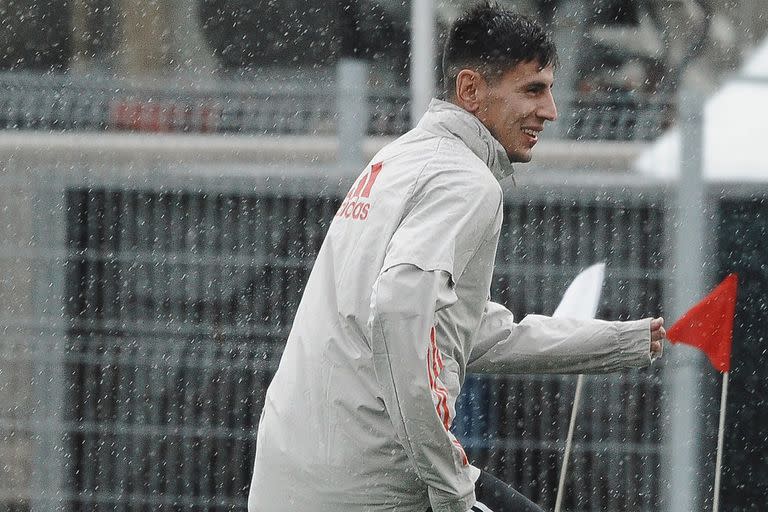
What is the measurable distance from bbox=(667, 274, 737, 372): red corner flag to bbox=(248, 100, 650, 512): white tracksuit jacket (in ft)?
3.50

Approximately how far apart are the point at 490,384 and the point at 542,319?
1.95 metres

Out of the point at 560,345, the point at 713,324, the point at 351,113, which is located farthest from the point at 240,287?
the point at 560,345

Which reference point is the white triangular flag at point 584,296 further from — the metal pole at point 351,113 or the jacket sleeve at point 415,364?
the jacket sleeve at point 415,364

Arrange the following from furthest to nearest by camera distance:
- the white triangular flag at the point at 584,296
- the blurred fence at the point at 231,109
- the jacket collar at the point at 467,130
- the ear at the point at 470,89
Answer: the blurred fence at the point at 231,109, the white triangular flag at the point at 584,296, the ear at the point at 470,89, the jacket collar at the point at 467,130

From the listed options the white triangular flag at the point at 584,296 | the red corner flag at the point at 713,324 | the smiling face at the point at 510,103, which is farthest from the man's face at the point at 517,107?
the white triangular flag at the point at 584,296

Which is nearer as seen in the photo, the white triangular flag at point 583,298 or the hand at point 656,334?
the hand at point 656,334

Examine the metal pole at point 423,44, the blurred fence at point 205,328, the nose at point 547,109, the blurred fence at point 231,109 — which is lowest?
the blurred fence at point 205,328

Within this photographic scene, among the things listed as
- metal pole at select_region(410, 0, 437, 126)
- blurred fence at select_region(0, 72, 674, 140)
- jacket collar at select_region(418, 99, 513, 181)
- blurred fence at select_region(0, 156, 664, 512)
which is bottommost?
blurred fence at select_region(0, 156, 664, 512)

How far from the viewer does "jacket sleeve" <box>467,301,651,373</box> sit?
10.8 feet

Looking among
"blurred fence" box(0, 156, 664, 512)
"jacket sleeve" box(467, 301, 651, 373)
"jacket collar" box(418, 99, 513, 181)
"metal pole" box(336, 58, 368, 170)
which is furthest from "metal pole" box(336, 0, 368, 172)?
"jacket collar" box(418, 99, 513, 181)

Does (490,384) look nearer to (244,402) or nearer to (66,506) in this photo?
(244,402)

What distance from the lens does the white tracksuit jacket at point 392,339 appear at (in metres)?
2.50

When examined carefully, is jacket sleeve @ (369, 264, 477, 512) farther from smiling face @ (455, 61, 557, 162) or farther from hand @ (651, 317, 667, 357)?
hand @ (651, 317, 667, 357)

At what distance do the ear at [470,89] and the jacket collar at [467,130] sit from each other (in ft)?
0.18
